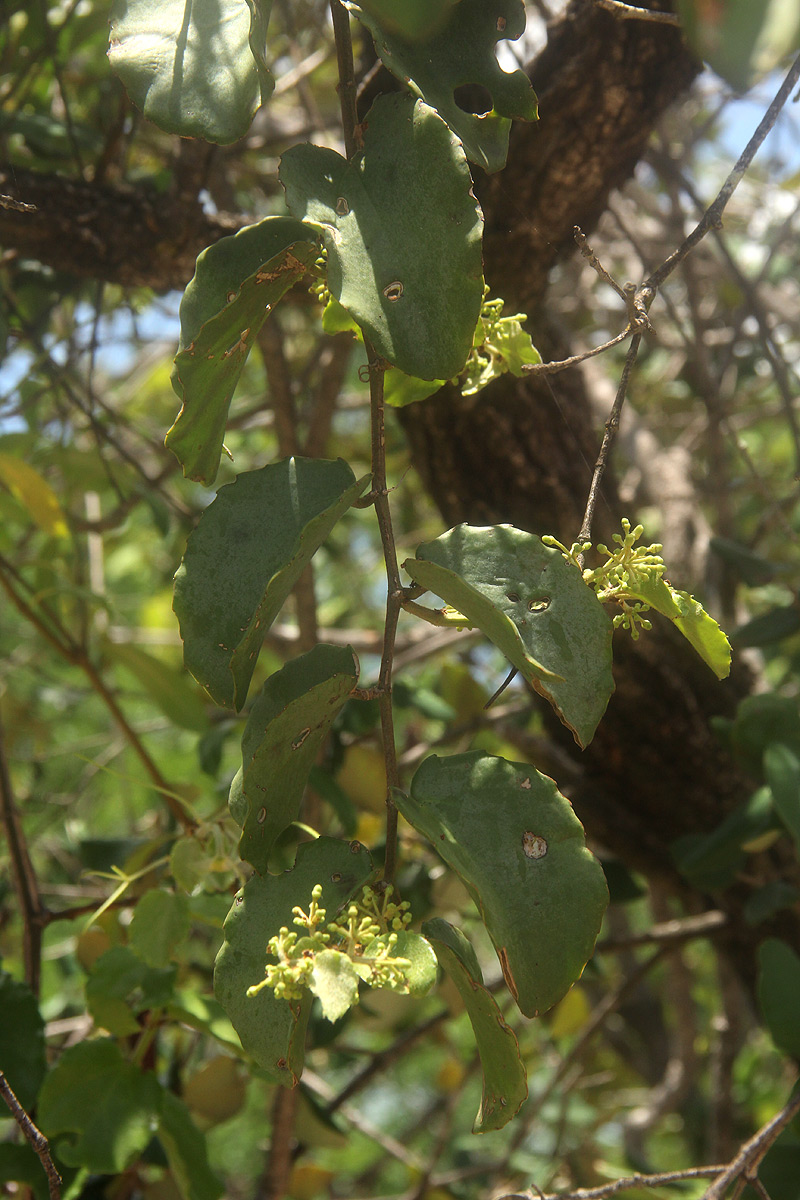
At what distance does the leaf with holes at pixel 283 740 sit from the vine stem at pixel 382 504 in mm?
24

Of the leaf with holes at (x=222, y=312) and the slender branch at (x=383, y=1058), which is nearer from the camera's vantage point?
the leaf with holes at (x=222, y=312)

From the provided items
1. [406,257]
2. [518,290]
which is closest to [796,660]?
[518,290]

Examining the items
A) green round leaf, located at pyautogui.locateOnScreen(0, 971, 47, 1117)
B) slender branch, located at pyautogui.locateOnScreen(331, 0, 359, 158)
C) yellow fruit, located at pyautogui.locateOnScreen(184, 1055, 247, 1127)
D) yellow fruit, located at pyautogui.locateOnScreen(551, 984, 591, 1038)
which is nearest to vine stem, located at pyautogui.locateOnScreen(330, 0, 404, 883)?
slender branch, located at pyautogui.locateOnScreen(331, 0, 359, 158)

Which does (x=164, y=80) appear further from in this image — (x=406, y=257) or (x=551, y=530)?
(x=551, y=530)

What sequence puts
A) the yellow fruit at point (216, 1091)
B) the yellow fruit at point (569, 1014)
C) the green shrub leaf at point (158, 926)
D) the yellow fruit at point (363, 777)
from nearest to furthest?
the green shrub leaf at point (158, 926) < the yellow fruit at point (216, 1091) < the yellow fruit at point (363, 777) < the yellow fruit at point (569, 1014)

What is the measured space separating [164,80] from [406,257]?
0.53ft

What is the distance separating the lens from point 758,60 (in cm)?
37

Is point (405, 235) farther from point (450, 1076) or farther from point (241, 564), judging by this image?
point (450, 1076)

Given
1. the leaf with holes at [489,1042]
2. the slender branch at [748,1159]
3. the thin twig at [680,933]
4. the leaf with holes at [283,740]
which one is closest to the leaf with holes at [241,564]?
the leaf with holes at [283,740]

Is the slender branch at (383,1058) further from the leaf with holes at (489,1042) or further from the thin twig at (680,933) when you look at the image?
the leaf with holes at (489,1042)

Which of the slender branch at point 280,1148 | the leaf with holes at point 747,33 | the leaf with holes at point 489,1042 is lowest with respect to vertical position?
the slender branch at point 280,1148

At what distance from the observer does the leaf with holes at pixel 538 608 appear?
1.45ft

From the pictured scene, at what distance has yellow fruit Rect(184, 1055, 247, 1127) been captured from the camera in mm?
922

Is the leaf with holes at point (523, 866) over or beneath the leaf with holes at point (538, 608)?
beneath
